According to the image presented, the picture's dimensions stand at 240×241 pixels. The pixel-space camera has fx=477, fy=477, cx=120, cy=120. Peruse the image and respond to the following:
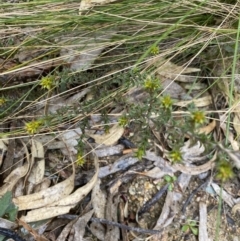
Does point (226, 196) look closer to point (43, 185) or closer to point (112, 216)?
point (112, 216)

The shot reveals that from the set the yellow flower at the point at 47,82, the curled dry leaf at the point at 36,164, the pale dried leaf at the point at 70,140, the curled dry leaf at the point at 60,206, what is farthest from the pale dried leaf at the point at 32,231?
the yellow flower at the point at 47,82

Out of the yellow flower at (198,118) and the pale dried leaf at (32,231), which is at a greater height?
the yellow flower at (198,118)

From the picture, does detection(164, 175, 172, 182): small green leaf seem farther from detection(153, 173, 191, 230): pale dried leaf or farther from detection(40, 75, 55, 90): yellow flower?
detection(40, 75, 55, 90): yellow flower

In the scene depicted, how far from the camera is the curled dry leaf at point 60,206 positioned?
1264mm

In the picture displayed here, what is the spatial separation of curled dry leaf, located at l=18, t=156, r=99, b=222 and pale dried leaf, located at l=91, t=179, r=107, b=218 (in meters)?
0.03

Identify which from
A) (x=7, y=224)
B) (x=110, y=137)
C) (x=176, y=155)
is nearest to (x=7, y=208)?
(x=7, y=224)

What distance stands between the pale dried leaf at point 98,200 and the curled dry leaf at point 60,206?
0.03m

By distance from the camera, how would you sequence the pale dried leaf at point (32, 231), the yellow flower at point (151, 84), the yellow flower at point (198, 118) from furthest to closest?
1. the pale dried leaf at point (32, 231)
2. the yellow flower at point (151, 84)
3. the yellow flower at point (198, 118)

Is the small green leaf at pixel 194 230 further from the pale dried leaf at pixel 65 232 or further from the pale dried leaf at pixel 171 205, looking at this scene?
the pale dried leaf at pixel 65 232

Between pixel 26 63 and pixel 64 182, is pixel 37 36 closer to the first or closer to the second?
pixel 26 63

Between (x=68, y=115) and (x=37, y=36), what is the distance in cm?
29

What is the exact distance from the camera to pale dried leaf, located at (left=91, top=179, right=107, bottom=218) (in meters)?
1.29

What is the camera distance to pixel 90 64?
4.41 feet

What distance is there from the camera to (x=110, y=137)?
4.52ft
